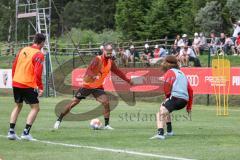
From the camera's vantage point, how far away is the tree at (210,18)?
4900cm

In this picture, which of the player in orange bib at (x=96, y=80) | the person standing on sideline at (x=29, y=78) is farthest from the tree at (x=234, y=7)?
the person standing on sideline at (x=29, y=78)

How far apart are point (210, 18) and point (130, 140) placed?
37.3 metres

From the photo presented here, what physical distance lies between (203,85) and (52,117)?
898 centimetres

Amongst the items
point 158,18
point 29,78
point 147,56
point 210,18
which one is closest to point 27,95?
point 29,78

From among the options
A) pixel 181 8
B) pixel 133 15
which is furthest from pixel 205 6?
pixel 133 15

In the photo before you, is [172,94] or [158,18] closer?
[172,94]

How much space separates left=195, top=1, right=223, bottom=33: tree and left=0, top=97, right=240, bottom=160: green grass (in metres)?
29.6

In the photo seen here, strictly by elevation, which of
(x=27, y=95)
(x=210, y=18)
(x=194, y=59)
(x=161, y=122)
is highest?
(x=210, y=18)

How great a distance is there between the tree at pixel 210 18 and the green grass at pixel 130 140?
29.6m

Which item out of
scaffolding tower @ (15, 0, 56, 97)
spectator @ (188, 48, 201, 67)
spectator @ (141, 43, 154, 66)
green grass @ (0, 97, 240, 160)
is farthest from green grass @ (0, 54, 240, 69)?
green grass @ (0, 97, 240, 160)

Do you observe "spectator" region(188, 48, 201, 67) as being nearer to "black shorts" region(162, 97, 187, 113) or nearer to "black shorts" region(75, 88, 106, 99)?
"black shorts" region(75, 88, 106, 99)

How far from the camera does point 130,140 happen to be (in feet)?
43.7

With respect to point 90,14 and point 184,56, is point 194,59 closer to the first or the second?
point 184,56

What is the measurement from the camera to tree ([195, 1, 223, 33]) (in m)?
49.0
